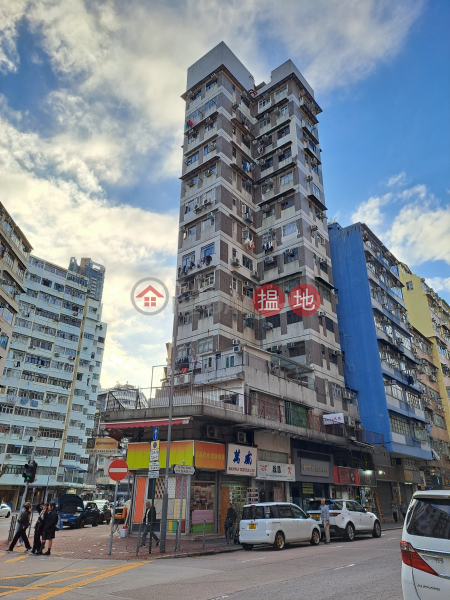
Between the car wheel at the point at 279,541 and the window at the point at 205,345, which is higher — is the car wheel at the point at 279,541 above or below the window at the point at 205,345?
below

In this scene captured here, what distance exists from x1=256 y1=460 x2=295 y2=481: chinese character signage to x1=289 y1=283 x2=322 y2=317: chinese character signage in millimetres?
12303

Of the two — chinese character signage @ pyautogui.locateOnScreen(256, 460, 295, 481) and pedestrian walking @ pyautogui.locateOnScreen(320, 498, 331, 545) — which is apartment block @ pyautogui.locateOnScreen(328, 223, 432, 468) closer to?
chinese character signage @ pyautogui.locateOnScreen(256, 460, 295, 481)

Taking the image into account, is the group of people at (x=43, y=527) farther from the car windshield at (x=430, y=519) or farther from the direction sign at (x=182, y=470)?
the car windshield at (x=430, y=519)

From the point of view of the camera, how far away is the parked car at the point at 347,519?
18406mm

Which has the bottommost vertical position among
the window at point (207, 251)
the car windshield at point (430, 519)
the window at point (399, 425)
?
the car windshield at point (430, 519)

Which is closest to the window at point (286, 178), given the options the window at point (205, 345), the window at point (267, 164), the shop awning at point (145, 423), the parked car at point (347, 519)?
the window at point (267, 164)

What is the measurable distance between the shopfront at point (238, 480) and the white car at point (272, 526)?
6416 millimetres

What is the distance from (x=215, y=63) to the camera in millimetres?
43812

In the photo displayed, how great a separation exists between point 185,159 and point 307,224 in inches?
539

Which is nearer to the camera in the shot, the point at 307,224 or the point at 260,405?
the point at 260,405

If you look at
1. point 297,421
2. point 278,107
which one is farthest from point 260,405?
point 278,107

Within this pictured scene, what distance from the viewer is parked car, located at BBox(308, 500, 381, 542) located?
18406mm

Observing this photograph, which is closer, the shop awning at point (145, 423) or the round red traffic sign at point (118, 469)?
the round red traffic sign at point (118, 469)

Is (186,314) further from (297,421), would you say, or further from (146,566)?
(146,566)
